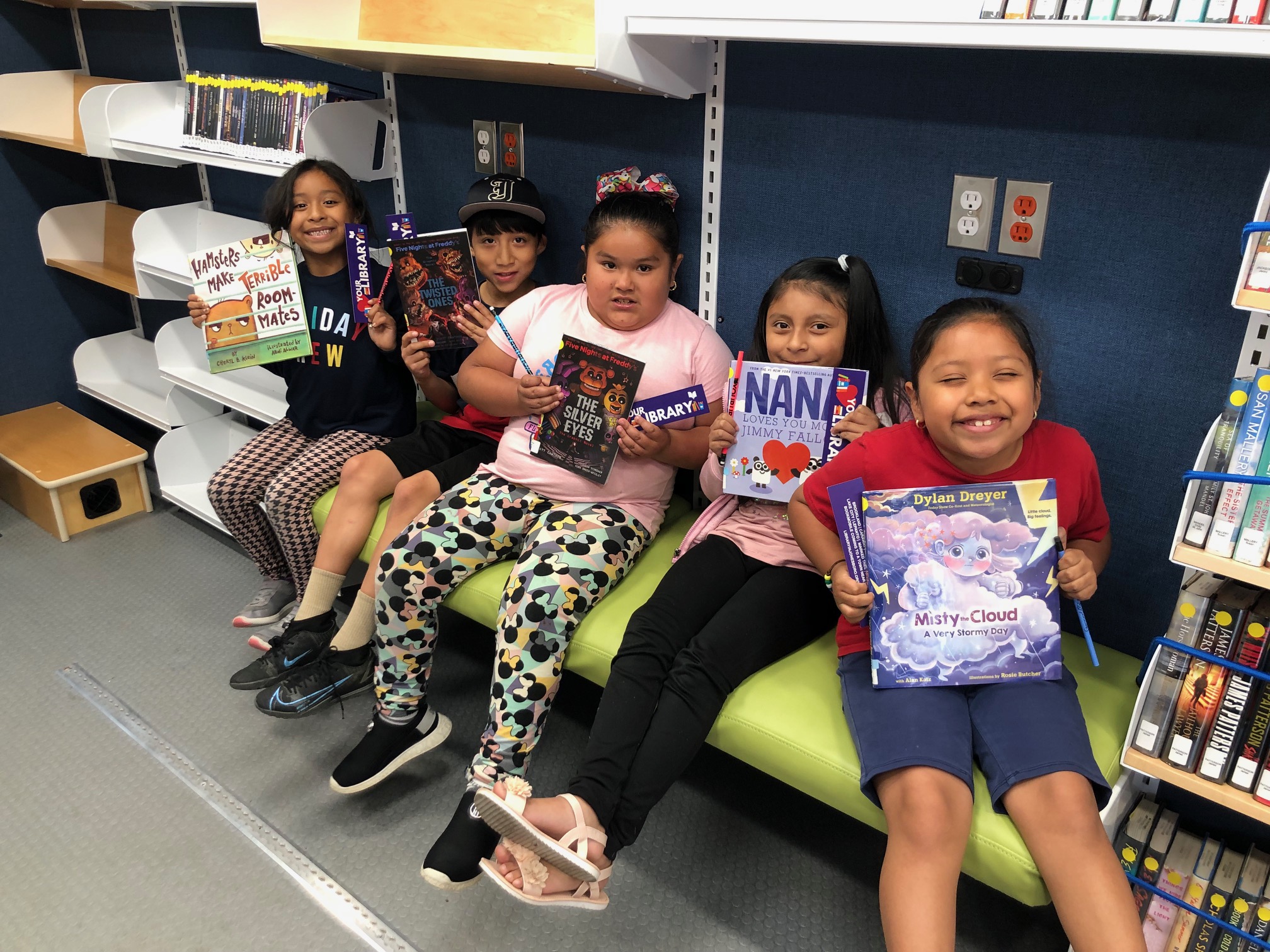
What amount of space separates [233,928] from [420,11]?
1975 mm

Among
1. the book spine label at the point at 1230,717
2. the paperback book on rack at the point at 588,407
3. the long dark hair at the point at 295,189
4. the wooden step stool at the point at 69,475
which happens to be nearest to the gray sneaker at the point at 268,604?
the wooden step stool at the point at 69,475

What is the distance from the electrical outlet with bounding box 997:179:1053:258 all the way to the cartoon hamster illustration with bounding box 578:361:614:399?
799 mm

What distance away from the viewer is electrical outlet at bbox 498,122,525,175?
2383 millimetres

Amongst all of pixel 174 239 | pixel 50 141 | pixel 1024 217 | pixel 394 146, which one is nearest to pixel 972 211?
pixel 1024 217

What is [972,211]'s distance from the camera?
171 centimetres

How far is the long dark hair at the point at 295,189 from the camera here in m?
2.35

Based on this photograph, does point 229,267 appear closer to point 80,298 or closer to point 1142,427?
point 80,298

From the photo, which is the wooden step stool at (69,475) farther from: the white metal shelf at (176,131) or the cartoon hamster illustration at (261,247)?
the cartoon hamster illustration at (261,247)

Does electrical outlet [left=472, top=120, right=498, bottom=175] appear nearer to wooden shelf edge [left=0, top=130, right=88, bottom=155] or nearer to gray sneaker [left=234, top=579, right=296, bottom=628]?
gray sneaker [left=234, top=579, right=296, bottom=628]

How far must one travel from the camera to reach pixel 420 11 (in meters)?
2.12

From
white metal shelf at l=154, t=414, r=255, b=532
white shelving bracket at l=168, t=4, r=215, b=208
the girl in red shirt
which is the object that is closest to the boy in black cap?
white metal shelf at l=154, t=414, r=255, b=532

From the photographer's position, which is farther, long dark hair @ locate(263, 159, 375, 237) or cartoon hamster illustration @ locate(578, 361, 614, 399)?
long dark hair @ locate(263, 159, 375, 237)

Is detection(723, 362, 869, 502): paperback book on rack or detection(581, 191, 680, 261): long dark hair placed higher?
detection(581, 191, 680, 261): long dark hair

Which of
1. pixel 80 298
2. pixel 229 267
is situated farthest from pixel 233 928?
pixel 80 298
